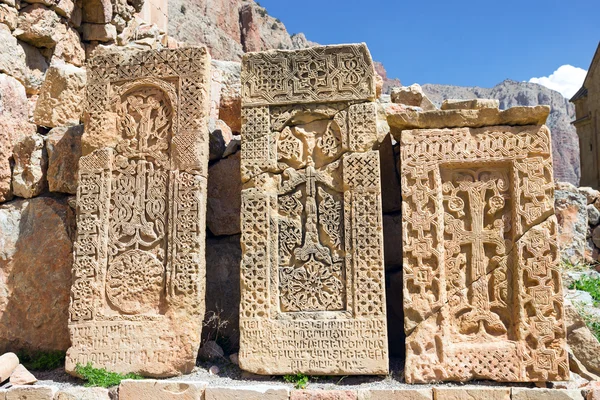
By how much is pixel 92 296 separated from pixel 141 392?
93 centimetres

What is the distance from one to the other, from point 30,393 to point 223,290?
1.75 metres

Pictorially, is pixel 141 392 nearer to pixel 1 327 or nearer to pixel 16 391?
pixel 16 391

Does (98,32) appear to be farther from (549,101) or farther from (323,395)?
(549,101)

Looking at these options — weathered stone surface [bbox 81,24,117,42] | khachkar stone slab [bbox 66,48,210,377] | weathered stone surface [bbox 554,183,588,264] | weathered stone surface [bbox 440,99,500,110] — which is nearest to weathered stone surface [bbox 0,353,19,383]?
khachkar stone slab [bbox 66,48,210,377]

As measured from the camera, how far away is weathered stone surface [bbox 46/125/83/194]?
5426mm

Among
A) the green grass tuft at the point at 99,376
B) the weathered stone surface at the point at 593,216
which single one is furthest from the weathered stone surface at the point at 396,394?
the weathered stone surface at the point at 593,216

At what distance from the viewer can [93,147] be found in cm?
508

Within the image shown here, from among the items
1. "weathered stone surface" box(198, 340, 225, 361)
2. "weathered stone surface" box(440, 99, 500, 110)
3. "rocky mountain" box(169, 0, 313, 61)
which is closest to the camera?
"weathered stone surface" box(440, 99, 500, 110)

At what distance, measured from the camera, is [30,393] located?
14.5ft

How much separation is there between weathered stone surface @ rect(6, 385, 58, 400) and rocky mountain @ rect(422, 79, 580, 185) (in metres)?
54.2

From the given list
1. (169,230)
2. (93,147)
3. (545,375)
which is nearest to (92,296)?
(169,230)

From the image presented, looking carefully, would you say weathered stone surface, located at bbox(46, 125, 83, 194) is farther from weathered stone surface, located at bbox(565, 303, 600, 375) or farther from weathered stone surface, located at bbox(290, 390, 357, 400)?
weathered stone surface, located at bbox(565, 303, 600, 375)

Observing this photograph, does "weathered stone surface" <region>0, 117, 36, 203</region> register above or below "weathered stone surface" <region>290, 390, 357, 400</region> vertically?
above

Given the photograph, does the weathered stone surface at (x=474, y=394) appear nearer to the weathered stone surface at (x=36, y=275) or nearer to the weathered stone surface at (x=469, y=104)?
the weathered stone surface at (x=469, y=104)
